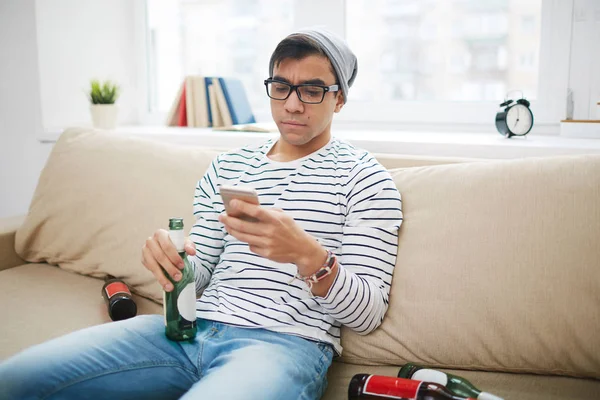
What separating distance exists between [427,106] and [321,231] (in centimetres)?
107

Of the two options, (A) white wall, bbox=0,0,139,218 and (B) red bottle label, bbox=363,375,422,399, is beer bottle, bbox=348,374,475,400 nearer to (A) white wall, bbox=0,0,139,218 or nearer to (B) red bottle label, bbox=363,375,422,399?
(B) red bottle label, bbox=363,375,422,399

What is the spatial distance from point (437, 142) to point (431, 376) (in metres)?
0.82

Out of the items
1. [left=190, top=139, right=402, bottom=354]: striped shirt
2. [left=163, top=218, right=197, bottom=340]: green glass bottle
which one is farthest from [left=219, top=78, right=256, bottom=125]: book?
[left=163, top=218, right=197, bottom=340]: green glass bottle

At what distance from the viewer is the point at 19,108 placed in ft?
8.05

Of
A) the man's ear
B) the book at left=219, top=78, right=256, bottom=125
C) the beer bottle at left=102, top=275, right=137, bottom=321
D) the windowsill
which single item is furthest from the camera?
the book at left=219, top=78, right=256, bottom=125

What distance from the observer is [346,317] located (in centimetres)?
119

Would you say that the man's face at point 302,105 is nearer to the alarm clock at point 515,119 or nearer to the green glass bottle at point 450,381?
the green glass bottle at point 450,381

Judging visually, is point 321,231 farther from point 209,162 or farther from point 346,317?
point 209,162

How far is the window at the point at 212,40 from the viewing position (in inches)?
98.3

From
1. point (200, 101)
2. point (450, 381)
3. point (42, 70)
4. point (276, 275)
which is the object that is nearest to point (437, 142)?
point (276, 275)

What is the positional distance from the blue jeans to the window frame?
3.89 ft

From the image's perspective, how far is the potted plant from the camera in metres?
2.38

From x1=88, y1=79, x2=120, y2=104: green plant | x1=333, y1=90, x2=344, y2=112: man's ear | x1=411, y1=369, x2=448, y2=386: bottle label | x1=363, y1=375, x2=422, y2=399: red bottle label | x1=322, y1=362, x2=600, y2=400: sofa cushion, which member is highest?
x1=88, y1=79, x2=120, y2=104: green plant

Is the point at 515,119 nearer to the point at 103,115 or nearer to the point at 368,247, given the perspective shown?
the point at 368,247
